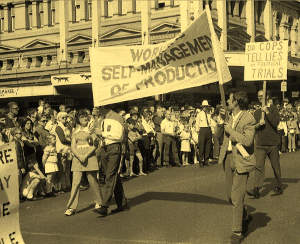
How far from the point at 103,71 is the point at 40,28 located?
38606 millimetres

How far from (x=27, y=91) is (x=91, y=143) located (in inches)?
928

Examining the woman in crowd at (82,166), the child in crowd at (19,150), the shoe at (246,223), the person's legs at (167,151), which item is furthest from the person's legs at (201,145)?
the shoe at (246,223)

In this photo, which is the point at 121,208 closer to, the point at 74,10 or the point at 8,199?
the point at 8,199

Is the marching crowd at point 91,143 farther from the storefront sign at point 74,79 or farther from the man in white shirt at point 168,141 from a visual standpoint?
the storefront sign at point 74,79

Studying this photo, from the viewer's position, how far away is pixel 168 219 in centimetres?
899

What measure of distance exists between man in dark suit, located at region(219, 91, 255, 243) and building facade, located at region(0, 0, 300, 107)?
25011mm

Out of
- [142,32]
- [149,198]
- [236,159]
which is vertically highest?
[142,32]

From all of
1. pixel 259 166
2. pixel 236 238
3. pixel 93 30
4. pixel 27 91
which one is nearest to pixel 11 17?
pixel 93 30

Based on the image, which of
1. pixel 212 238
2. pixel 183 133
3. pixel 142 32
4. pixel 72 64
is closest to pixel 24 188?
pixel 212 238

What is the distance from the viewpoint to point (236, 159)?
25.7ft

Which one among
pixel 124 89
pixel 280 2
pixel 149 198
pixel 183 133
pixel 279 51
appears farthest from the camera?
pixel 280 2

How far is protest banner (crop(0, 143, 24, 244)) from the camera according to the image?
5074mm

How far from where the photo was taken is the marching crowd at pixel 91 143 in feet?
33.0

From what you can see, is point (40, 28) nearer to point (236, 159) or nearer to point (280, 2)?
point (280, 2)
